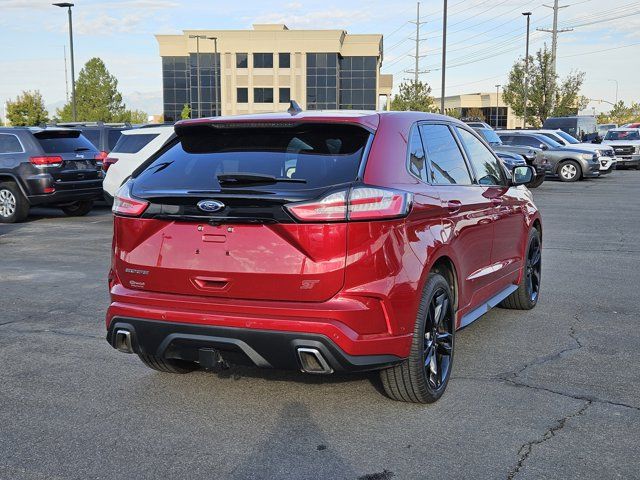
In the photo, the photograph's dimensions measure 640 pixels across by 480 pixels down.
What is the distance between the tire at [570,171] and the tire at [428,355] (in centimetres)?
2351

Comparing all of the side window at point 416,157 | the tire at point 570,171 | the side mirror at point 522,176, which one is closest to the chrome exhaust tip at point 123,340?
the side window at point 416,157

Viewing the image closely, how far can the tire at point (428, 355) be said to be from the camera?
4.33 metres

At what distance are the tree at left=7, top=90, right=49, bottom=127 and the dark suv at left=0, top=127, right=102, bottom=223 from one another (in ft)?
151

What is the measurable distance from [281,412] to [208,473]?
851 mm

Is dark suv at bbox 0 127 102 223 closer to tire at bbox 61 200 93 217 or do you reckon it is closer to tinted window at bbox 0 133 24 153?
tinted window at bbox 0 133 24 153

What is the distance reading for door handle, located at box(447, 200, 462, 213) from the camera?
4794mm

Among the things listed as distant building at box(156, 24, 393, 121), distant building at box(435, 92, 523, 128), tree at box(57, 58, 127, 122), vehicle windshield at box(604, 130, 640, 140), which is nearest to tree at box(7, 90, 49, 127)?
tree at box(57, 58, 127, 122)

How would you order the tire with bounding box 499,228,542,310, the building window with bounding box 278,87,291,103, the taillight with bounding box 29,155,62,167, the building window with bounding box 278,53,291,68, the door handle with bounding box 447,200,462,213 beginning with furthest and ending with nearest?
the building window with bounding box 278,53,291,68 < the building window with bounding box 278,87,291,103 < the taillight with bounding box 29,155,62,167 < the tire with bounding box 499,228,542,310 < the door handle with bounding box 447,200,462,213

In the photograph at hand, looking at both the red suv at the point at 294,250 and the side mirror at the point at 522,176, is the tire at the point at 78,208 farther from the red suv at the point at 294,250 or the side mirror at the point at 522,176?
the red suv at the point at 294,250

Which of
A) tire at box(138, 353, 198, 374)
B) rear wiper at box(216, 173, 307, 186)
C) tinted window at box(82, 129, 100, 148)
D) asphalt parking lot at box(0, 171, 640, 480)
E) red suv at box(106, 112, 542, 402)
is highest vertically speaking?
tinted window at box(82, 129, 100, 148)

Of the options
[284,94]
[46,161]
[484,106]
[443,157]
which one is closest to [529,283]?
[443,157]

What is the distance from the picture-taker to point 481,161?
600 cm

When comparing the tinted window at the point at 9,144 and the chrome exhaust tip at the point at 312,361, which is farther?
the tinted window at the point at 9,144

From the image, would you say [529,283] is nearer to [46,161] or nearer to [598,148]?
[46,161]
